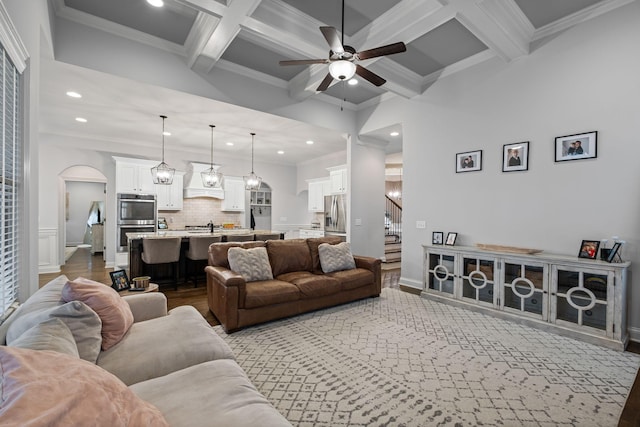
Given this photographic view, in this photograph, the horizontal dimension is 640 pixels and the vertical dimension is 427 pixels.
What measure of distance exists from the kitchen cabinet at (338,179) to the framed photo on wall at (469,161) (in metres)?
3.30

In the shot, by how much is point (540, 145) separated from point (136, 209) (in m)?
7.84

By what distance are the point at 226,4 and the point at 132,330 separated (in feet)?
9.92

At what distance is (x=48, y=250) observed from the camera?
623 cm

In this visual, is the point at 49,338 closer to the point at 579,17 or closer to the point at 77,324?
the point at 77,324

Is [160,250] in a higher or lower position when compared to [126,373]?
higher

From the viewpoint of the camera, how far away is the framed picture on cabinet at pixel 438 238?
4434mm

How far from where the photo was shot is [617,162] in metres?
3.02

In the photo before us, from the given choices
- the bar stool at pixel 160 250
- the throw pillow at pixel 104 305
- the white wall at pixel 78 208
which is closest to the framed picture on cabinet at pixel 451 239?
the throw pillow at pixel 104 305

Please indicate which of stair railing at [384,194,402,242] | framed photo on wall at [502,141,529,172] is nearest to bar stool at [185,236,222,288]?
framed photo on wall at [502,141,529,172]

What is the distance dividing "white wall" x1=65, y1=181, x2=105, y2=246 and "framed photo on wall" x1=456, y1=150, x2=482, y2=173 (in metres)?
12.9

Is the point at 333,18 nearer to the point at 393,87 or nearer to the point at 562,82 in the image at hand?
the point at 393,87

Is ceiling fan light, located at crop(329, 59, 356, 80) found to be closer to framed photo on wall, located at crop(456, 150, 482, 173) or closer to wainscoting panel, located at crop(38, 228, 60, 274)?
framed photo on wall, located at crop(456, 150, 482, 173)

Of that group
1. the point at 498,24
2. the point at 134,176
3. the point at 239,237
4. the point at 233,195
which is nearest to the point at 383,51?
the point at 498,24

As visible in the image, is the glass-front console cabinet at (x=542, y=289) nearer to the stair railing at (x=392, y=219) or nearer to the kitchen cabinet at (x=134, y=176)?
the stair railing at (x=392, y=219)
